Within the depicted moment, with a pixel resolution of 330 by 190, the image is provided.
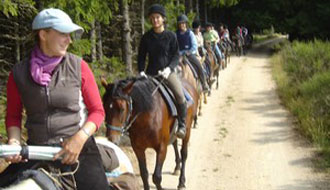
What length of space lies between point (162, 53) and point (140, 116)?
1.22 m

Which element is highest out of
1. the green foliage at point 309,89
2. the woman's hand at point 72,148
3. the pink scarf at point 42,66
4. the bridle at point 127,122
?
the pink scarf at point 42,66

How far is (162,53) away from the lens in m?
6.62

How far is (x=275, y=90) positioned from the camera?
1596 cm

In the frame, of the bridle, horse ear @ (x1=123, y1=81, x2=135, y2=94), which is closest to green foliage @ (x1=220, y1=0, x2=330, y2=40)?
the bridle

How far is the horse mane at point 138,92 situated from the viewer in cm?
552

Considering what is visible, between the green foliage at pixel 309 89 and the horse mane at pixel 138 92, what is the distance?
14.0ft

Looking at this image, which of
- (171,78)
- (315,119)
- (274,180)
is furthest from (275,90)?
(171,78)

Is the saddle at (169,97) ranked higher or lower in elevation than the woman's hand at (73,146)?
lower

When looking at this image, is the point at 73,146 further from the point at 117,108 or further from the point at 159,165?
the point at 159,165

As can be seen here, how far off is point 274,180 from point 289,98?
6.36 m

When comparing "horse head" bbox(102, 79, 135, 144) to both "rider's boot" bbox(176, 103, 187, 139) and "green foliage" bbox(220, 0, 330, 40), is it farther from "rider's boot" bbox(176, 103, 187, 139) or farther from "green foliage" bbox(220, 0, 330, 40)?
"green foliage" bbox(220, 0, 330, 40)

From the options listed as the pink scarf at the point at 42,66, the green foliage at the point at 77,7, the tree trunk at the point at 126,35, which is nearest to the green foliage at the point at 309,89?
the tree trunk at the point at 126,35

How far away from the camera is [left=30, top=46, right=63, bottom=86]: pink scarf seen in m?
2.60

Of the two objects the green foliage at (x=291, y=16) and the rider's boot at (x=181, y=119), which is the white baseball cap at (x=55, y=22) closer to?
the rider's boot at (x=181, y=119)
